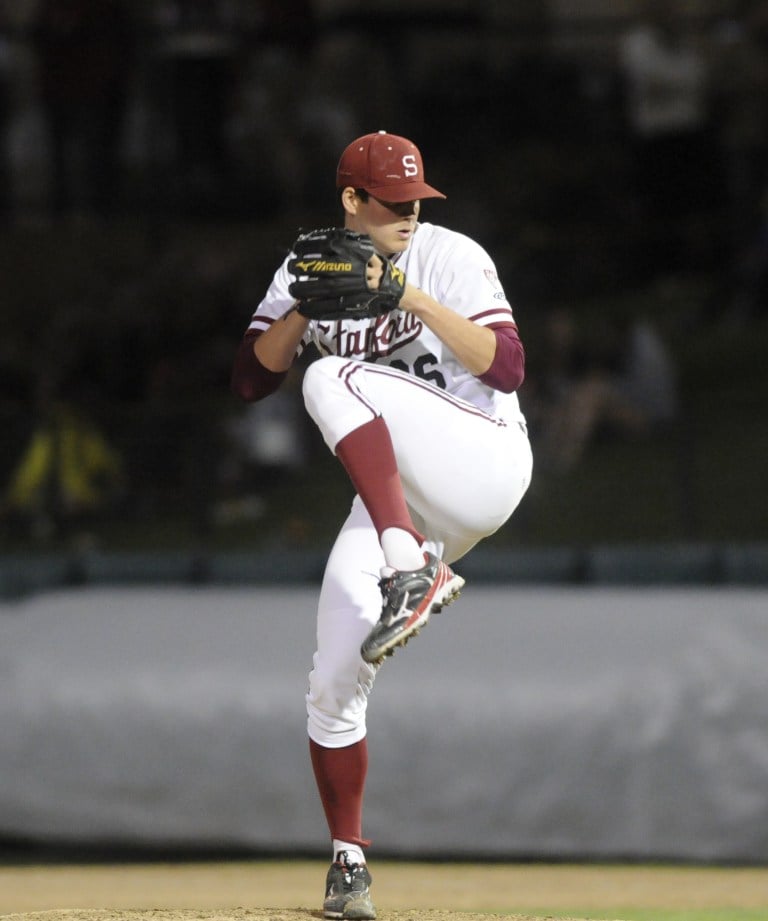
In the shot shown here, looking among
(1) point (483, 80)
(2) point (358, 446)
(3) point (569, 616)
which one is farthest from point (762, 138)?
(2) point (358, 446)

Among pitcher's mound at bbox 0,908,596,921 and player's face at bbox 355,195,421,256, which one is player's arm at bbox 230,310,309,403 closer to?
player's face at bbox 355,195,421,256

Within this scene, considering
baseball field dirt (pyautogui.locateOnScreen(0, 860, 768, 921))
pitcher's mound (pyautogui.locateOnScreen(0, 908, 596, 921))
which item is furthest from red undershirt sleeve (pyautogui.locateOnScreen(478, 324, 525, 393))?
baseball field dirt (pyautogui.locateOnScreen(0, 860, 768, 921))

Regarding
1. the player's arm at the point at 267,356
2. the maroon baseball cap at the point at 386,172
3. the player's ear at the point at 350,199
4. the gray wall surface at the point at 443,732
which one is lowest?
the gray wall surface at the point at 443,732

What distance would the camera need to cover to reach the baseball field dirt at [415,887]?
602 cm

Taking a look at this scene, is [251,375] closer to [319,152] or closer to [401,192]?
[401,192]

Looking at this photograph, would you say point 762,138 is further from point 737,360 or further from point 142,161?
point 142,161

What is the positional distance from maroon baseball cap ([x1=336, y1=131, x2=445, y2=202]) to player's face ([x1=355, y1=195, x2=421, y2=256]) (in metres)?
0.04

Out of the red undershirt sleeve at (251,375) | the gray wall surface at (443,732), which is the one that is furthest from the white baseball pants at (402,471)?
the gray wall surface at (443,732)

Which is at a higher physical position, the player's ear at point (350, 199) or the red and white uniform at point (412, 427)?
the player's ear at point (350, 199)

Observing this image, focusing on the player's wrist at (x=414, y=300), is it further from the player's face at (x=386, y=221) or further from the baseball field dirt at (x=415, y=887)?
the baseball field dirt at (x=415, y=887)

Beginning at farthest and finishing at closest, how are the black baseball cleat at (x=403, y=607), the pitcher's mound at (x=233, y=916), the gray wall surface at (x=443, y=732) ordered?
the gray wall surface at (x=443, y=732) → the pitcher's mound at (x=233, y=916) → the black baseball cleat at (x=403, y=607)

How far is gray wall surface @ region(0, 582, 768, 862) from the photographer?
6652mm

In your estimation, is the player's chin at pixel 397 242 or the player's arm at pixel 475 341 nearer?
the player's arm at pixel 475 341

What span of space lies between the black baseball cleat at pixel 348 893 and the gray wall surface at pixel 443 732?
2.54m
